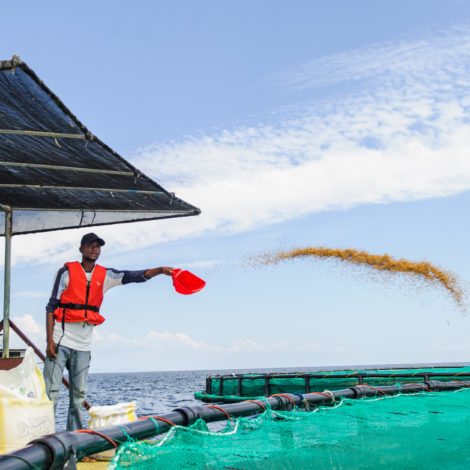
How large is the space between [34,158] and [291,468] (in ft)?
15.9

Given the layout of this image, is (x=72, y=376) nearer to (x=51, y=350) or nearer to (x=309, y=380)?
(x=51, y=350)

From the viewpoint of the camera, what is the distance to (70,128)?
5.27 m

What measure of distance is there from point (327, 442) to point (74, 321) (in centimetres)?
356

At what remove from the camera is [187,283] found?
6051mm

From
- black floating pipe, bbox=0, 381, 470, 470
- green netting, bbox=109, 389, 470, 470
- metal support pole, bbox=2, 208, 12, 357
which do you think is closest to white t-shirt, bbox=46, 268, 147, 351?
metal support pole, bbox=2, 208, 12, 357

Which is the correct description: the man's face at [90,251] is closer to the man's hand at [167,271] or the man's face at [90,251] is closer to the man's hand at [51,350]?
the man's hand at [167,271]

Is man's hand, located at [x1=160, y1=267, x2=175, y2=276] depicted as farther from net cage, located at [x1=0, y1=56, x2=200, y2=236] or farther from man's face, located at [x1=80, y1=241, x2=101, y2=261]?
net cage, located at [x1=0, y1=56, x2=200, y2=236]

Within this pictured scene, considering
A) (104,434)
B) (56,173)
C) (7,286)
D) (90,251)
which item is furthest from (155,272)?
(104,434)

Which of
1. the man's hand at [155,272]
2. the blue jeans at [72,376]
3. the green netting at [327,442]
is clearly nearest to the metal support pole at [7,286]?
the blue jeans at [72,376]

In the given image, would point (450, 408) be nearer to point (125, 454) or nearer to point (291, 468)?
point (291, 468)

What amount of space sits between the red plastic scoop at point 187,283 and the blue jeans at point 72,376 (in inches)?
55.4

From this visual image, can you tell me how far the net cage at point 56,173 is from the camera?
4.82 meters

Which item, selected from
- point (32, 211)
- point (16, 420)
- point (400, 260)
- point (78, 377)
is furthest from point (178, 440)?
point (400, 260)

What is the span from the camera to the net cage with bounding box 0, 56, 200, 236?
15.8 feet
